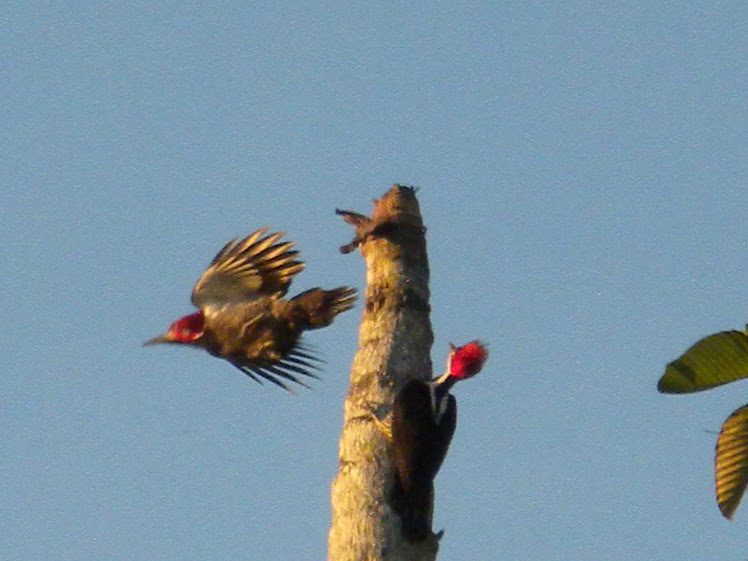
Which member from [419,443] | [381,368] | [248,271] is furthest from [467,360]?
[248,271]

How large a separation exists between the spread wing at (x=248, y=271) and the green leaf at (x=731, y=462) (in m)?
3.33

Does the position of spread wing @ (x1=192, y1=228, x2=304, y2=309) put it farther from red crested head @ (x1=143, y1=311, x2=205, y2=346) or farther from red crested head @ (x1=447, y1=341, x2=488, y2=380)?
red crested head @ (x1=447, y1=341, x2=488, y2=380)

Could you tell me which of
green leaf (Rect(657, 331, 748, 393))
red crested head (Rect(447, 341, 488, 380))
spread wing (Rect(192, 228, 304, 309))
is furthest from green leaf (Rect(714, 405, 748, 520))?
spread wing (Rect(192, 228, 304, 309))

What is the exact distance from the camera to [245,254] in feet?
20.7

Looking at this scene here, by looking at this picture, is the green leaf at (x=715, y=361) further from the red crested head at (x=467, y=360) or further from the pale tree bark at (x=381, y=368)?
the red crested head at (x=467, y=360)

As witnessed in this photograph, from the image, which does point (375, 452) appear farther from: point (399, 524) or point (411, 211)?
point (411, 211)

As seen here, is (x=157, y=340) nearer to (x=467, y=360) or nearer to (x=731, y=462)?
(x=467, y=360)

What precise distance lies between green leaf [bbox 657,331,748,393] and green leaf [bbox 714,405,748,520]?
0.44 feet

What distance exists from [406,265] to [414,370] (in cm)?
48

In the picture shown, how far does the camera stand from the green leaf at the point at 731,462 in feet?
10.2

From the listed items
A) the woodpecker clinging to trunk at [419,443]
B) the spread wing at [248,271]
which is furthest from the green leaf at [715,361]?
the spread wing at [248,271]

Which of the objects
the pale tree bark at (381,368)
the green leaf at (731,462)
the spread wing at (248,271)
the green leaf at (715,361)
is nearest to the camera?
the green leaf at (715,361)

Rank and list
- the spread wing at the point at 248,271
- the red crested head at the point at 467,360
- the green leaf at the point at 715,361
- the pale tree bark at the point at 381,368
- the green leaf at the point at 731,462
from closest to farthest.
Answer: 1. the green leaf at the point at 715,361
2. the green leaf at the point at 731,462
3. the pale tree bark at the point at 381,368
4. the red crested head at the point at 467,360
5. the spread wing at the point at 248,271

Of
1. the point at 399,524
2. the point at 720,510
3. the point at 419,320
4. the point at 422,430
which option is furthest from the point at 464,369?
the point at 720,510
